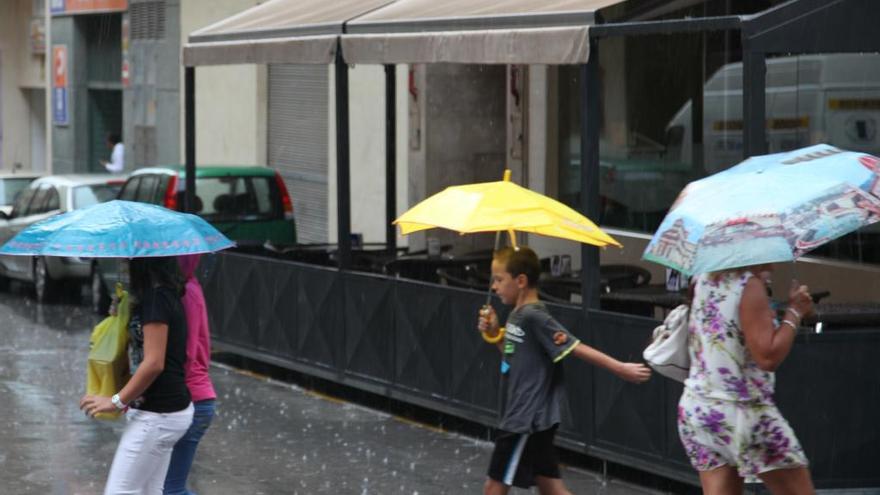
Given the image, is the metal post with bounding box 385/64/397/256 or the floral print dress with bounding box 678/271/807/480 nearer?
the floral print dress with bounding box 678/271/807/480

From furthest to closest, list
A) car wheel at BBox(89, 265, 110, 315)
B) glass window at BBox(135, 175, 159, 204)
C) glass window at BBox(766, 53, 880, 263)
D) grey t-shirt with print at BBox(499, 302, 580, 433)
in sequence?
car wheel at BBox(89, 265, 110, 315) < glass window at BBox(135, 175, 159, 204) < glass window at BBox(766, 53, 880, 263) < grey t-shirt with print at BBox(499, 302, 580, 433)

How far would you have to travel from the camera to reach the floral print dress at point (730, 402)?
614cm

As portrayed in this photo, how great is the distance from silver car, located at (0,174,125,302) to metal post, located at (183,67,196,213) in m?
3.23

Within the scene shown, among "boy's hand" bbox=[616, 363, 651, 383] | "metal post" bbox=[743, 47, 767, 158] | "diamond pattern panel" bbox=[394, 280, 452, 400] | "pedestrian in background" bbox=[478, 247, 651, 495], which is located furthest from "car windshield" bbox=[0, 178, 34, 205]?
"boy's hand" bbox=[616, 363, 651, 383]

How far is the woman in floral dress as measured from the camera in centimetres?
608

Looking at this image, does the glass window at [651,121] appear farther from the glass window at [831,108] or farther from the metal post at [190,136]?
the metal post at [190,136]

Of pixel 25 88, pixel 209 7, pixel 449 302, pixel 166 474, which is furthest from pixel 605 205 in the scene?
pixel 25 88

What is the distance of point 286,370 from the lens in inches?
574

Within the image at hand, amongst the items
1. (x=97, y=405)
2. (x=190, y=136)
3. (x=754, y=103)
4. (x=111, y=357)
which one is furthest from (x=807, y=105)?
(x=97, y=405)

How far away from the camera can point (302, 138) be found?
76.9 feet

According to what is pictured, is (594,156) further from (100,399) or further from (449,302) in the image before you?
(100,399)

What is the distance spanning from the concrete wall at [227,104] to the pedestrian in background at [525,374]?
17.3m

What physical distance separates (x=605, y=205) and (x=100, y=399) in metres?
10.3

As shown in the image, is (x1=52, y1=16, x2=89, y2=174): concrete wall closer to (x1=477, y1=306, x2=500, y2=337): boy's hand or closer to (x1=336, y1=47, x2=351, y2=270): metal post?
(x1=336, y1=47, x2=351, y2=270): metal post
